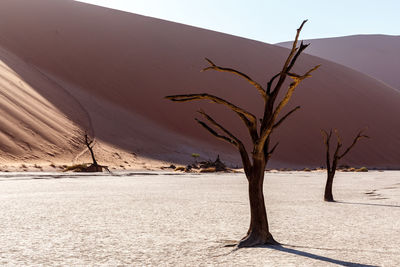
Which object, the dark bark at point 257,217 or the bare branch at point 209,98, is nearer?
the bare branch at point 209,98

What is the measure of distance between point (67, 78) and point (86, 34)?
9.11 m

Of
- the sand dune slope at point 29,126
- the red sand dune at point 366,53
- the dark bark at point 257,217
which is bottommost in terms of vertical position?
the dark bark at point 257,217

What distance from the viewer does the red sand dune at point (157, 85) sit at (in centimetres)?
3978

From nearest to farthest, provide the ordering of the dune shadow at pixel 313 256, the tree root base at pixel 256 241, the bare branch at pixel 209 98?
1. the dune shadow at pixel 313 256
2. the bare branch at pixel 209 98
3. the tree root base at pixel 256 241

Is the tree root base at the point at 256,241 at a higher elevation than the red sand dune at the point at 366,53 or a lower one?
lower

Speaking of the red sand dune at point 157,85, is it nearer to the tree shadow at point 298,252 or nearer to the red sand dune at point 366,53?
the tree shadow at point 298,252

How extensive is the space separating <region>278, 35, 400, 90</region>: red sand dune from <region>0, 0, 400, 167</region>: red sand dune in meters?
47.6

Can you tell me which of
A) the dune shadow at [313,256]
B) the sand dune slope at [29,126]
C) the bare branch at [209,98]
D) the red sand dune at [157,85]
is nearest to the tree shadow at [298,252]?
the dune shadow at [313,256]

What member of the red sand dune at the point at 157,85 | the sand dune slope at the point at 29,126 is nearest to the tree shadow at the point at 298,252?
the sand dune slope at the point at 29,126

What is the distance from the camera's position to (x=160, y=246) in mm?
5203

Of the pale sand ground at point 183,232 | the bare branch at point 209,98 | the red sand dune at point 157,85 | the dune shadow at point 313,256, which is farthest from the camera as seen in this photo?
the red sand dune at point 157,85

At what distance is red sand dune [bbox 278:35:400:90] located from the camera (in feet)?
358

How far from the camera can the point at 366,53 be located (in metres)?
119

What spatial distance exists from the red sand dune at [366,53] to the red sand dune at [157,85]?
47595 mm
